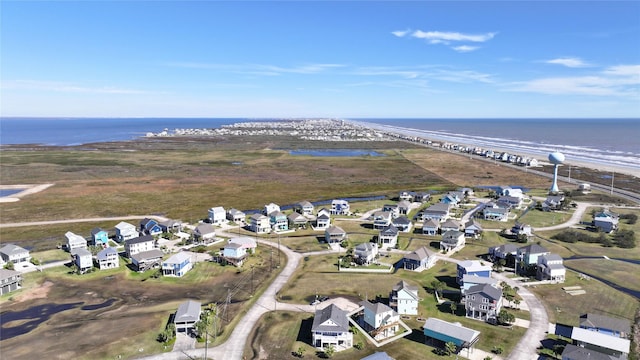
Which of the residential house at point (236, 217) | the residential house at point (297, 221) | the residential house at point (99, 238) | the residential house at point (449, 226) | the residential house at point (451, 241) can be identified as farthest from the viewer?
the residential house at point (236, 217)

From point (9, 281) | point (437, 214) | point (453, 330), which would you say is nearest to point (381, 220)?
point (437, 214)

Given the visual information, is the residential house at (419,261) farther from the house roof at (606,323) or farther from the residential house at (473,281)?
the house roof at (606,323)

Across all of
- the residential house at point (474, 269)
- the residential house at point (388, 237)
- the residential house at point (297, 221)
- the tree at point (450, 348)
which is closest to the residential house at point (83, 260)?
the residential house at point (297, 221)

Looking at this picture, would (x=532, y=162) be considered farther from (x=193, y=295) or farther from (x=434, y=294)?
(x=193, y=295)

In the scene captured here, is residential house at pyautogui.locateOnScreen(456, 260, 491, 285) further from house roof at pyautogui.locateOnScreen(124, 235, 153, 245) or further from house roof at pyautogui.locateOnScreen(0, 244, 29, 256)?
house roof at pyautogui.locateOnScreen(0, 244, 29, 256)

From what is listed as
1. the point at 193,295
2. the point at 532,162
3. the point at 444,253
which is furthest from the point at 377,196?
the point at 532,162

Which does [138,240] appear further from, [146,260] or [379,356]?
[379,356]
